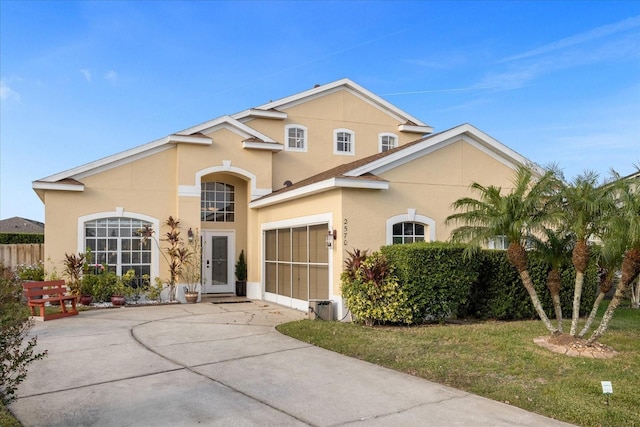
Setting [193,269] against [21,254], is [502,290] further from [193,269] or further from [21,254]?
[21,254]

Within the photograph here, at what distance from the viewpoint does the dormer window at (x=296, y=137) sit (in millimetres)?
19047

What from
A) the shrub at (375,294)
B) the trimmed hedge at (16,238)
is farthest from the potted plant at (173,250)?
the trimmed hedge at (16,238)

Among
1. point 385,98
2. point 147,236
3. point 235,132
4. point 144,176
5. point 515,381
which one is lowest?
point 515,381

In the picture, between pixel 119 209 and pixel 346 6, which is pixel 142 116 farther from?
pixel 346 6

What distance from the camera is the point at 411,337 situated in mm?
9523

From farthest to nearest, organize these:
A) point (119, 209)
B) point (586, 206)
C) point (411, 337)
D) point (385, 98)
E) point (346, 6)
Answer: point (385, 98) < point (119, 209) < point (346, 6) < point (411, 337) < point (586, 206)

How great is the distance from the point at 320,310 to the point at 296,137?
9.00 m

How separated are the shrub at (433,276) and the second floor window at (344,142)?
897cm

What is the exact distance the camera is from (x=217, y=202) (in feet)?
59.2

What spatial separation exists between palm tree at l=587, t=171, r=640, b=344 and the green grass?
118cm

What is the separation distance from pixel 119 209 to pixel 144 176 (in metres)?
1.29

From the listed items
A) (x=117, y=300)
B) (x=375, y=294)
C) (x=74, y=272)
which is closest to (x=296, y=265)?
(x=375, y=294)

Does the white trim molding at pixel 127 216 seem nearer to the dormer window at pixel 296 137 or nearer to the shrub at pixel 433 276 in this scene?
the dormer window at pixel 296 137

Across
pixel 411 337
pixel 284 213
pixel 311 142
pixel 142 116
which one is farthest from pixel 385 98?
pixel 411 337
